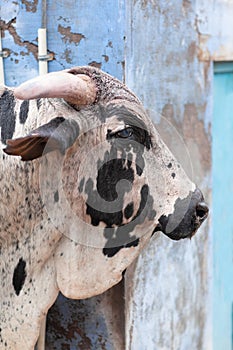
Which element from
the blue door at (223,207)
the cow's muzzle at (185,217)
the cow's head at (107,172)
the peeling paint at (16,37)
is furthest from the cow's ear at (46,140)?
the blue door at (223,207)

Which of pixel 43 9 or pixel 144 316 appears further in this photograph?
pixel 144 316

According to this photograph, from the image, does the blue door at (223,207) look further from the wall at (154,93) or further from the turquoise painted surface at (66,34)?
the turquoise painted surface at (66,34)

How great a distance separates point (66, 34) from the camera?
2.39 m

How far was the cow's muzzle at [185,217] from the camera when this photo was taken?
194 cm

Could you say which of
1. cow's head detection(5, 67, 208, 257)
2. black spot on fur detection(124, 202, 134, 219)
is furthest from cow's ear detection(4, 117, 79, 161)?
black spot on fur detection(124, 202, 134, 219)

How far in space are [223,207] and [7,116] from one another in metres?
1.55

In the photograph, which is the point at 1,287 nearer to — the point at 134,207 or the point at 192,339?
the point at 134,207

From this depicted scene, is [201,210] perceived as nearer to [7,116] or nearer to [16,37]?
[7,116]

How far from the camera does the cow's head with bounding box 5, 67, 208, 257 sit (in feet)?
6.04

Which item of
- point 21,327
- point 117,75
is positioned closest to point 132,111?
point 117,75

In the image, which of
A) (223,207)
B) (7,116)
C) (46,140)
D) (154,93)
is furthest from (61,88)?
(223,207)

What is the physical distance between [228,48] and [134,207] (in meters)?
1.31

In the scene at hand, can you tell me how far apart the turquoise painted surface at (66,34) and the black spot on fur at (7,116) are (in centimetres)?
48

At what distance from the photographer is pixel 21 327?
6.52ft
